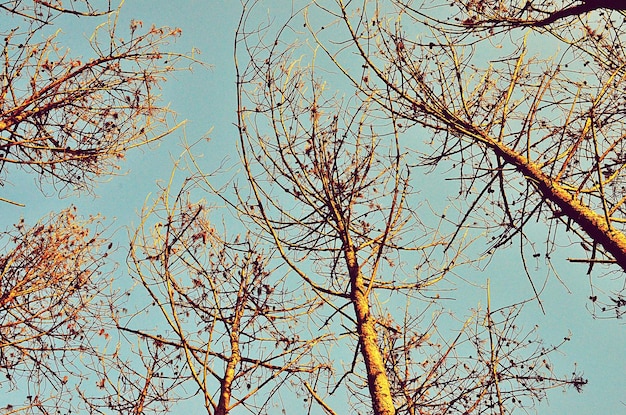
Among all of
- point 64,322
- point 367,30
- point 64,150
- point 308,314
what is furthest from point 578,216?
point 64,322

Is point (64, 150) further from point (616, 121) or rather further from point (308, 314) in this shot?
point (616, 121)

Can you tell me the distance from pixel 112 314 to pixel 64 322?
105 centimetres

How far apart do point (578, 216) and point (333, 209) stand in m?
1.72

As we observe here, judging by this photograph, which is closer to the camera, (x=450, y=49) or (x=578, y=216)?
(x=578, y=216)

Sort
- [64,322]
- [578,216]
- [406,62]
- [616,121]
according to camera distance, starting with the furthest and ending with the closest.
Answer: [64,322] → [616,121] → [406,62] → [578,216]

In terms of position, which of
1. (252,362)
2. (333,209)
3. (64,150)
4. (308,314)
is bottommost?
(252,362)

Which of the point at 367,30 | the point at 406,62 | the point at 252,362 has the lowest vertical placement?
→ the point at 252,362

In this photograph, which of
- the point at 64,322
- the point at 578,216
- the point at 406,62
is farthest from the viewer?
the point at 64,322

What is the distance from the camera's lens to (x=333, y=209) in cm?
372

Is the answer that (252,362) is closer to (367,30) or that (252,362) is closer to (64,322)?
(64,322)

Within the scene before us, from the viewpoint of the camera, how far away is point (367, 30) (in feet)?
12.0

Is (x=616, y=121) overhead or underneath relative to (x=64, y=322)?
overhead

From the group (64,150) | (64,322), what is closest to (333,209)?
(64,150)

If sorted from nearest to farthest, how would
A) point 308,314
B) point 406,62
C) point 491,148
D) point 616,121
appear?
point 491,148 < point 406,62 < point 616,121 < point 308,314
